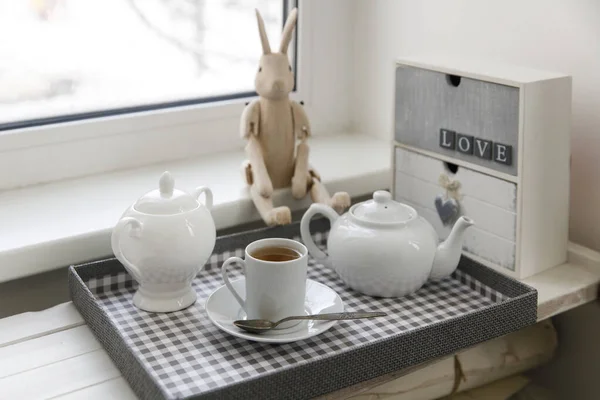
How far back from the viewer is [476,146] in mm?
1166

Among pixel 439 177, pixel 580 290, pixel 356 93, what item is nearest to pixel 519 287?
pixel 580 290

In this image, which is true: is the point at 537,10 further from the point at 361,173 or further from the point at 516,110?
the point at 361,173

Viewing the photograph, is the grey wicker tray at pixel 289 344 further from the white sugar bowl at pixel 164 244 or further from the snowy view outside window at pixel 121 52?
the snowy view outside window at pixel 121 52

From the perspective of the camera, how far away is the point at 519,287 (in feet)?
3.53

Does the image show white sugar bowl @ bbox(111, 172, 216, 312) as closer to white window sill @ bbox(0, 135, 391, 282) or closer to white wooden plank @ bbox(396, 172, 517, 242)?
white window sill @ bbox(0, 135, 391, 282)

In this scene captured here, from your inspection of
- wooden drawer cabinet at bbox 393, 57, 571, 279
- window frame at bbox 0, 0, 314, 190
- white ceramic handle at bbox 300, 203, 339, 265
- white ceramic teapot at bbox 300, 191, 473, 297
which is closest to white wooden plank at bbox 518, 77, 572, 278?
wooden drawer cabinet at bbox 393, 57, 571, 279

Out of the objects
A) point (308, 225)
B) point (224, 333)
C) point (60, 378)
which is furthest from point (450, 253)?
point (60, 378)

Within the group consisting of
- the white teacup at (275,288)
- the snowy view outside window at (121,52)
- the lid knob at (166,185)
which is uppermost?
the snowy view outside window at (121,52)

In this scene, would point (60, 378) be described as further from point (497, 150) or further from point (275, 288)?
point (497, 150)

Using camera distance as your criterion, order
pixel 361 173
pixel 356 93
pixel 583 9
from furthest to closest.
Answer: pixel 356 93 < pixel 361 173 < pixel 583 9

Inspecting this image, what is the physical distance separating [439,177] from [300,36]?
0.53 meters

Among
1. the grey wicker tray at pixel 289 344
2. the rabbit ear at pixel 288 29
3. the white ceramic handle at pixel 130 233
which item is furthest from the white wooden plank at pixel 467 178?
the white ceramic handle at pixel 130 233

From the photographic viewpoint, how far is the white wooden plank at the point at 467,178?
1131 mm

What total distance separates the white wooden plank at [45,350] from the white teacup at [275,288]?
0.22 meters
